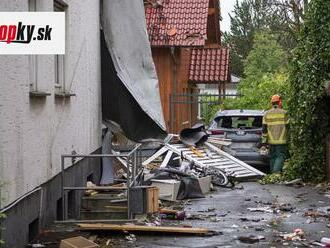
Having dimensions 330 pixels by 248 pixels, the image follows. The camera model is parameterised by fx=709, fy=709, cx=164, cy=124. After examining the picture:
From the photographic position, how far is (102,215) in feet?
38.2

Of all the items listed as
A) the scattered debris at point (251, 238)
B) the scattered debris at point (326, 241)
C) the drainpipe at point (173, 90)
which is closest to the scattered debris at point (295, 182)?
the scattered debris at point (251, 238)

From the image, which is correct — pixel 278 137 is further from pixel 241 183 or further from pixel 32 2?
pixel 32 2

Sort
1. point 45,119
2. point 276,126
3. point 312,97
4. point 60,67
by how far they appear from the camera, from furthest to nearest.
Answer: point 276,126 < point 312,97 < point 60,67 < point 45,119

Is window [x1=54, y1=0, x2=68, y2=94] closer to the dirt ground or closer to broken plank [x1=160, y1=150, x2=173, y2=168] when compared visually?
the dirt ground

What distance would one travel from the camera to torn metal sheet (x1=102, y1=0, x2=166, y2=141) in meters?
15.1

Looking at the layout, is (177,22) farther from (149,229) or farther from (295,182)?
(149,229)

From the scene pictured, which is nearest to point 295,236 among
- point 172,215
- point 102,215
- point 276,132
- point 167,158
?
point 172,215

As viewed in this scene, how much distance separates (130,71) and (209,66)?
53.1 feet

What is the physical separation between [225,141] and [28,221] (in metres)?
9.99

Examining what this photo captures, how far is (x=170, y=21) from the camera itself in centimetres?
2577

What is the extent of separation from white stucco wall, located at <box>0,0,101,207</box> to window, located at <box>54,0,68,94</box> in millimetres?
168

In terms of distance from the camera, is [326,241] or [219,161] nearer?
[326,241]

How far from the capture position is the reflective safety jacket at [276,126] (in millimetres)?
17359

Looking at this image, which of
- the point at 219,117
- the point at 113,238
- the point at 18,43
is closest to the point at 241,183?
the point at 219,117
